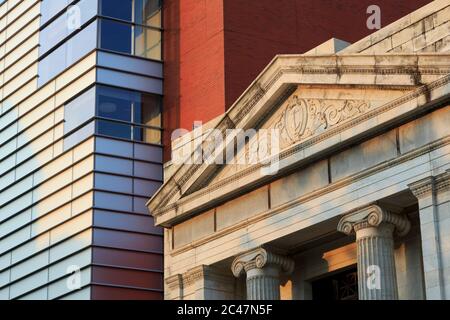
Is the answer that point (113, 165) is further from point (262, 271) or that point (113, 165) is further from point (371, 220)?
point (371, 220)

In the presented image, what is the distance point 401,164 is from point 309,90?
435 cm

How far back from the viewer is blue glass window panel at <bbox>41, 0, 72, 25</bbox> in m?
48.5

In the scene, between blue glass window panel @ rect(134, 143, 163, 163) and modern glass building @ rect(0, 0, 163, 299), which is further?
blue glass window panel @ rect(134, 143, 163, 163)

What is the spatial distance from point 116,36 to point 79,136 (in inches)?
173

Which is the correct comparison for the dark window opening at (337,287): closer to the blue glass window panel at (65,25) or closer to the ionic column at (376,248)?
the ionic column at (376,248)

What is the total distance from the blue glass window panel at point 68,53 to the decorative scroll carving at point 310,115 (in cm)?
1486

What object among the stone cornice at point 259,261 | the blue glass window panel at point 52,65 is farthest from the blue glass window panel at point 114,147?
the stone cornice at point 259,261

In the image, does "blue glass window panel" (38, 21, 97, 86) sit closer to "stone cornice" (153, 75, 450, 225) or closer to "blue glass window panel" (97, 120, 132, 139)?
"blue glass window panel" (97, 120, 132, 139)

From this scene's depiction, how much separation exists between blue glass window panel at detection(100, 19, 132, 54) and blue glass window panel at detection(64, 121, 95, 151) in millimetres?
3401

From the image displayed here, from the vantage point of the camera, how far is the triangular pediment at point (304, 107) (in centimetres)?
2870

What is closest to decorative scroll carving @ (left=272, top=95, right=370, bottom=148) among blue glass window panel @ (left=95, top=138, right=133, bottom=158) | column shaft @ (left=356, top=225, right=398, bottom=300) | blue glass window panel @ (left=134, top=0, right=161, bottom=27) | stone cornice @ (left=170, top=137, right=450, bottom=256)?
stone cornice @ (left=170, top=137, right=450, bottom=256)

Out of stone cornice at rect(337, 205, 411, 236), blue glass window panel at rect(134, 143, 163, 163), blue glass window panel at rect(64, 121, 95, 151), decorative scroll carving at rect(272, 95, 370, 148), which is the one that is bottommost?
stone cornice at rect(337, 205, 411, 236)

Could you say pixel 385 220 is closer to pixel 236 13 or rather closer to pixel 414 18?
pixel 414 18

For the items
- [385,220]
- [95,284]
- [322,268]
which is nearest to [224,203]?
[322,268]
